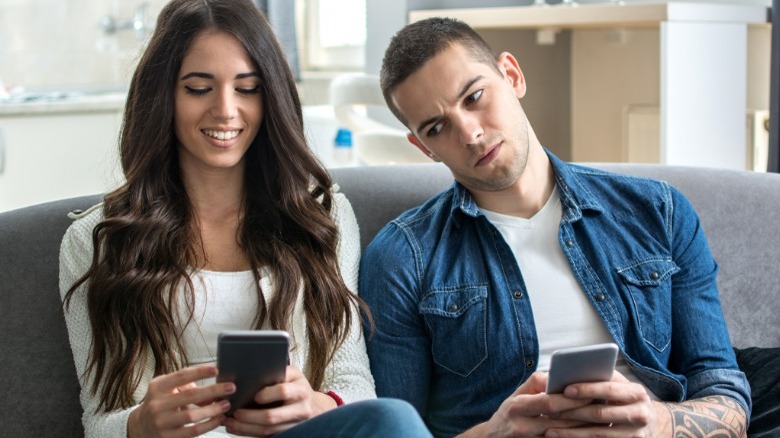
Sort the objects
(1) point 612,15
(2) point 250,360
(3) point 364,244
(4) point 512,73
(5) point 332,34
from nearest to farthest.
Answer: (2) point 250,360 → (4) point 512,73 → (3) point 364,244 → (1) point 612,15 → (5) point 332,34

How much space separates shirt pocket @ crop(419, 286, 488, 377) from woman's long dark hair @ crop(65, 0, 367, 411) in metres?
0.12

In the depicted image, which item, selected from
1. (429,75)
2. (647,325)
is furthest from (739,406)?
(429,75)

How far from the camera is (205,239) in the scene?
1.70m

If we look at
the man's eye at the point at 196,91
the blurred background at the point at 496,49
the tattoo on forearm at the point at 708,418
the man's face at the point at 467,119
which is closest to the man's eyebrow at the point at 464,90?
the man's face at the point at 467,119

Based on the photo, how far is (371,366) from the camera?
1.67 metres

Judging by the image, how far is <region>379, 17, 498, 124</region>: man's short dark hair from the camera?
166 centimetres

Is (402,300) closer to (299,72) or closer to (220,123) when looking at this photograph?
(220,123)

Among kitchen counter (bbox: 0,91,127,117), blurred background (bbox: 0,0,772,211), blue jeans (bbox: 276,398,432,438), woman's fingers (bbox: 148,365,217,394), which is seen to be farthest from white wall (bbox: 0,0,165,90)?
blue jeans (bbox: 276,398,432,438)

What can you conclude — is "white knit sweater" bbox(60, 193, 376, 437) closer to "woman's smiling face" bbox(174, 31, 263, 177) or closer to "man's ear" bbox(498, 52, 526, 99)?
"woman's smiling face" bbox(174, 31, 263, 177)

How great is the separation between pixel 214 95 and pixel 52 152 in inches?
91.1

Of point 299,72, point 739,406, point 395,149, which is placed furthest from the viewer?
point 299,72

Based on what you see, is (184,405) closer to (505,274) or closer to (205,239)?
(205,239)

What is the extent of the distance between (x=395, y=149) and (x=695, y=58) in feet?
2.95

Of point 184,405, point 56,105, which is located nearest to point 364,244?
point 184,405
